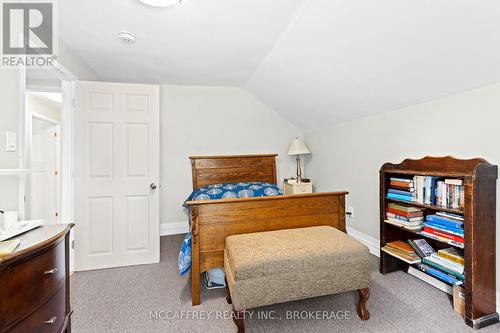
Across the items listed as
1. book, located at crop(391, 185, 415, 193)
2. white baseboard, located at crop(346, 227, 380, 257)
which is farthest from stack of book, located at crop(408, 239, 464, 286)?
white baseboard, located at crop(346, 227, 380, 257)

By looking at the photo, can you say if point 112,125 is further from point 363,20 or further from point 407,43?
point 407,43

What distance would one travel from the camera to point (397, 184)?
222 cm

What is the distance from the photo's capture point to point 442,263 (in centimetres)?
184

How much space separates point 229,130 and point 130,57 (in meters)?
1.72

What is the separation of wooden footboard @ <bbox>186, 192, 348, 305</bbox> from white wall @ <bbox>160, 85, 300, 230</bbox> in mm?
1912

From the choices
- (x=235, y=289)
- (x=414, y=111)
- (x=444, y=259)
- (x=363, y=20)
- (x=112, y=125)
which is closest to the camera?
(x=235, y=289)

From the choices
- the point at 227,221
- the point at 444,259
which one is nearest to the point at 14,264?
the point at 227,221

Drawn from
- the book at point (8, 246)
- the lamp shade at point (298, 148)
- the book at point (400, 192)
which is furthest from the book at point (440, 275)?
the book at point (8, 246)

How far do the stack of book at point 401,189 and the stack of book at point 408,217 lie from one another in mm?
91

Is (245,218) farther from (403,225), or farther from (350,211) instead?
(350,211)

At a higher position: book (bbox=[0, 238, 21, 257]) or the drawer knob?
book (bbox=[0, 238, 21, 257])

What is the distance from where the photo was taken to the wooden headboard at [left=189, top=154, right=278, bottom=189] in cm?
360
